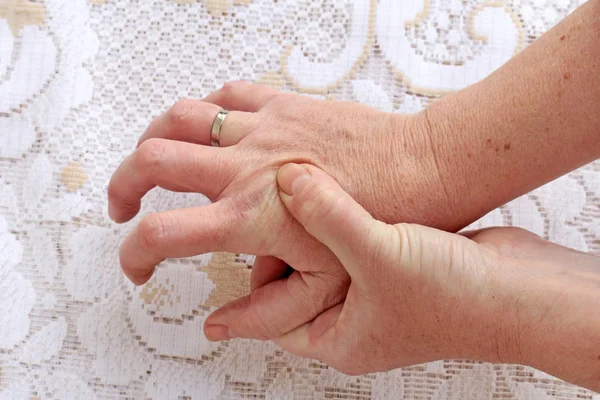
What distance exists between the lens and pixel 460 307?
63 centimetres

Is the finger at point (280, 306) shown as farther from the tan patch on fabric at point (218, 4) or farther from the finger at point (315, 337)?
the tan patch on fabric at point (218, 4)

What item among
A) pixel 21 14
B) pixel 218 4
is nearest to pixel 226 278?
pixel 218 4

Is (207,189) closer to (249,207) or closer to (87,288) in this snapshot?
(249,207)

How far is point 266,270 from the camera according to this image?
2.52 ft

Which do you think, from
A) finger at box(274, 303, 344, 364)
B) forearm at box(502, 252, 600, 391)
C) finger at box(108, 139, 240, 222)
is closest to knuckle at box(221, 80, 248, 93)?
finger at box(108, 139, 240, 222)

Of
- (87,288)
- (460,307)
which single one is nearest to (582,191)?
(460,307)

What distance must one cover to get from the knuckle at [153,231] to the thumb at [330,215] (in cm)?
15

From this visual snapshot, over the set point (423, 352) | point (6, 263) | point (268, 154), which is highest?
point (268, 154)

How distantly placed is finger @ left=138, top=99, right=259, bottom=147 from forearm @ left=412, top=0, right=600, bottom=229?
24cm

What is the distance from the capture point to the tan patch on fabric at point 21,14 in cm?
92

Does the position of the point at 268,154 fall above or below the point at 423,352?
above

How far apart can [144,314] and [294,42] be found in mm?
465

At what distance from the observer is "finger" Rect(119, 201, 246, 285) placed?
2.25 feet

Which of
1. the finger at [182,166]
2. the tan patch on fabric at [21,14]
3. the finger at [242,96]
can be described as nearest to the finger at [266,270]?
the finger at [182,166]
